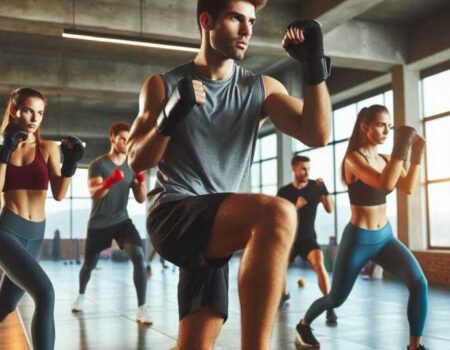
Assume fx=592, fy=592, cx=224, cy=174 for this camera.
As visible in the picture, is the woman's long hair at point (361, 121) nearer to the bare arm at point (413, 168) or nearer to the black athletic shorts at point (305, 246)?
the bare arm at point (413, 168)

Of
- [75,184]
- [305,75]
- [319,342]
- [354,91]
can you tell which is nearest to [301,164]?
[319,342]

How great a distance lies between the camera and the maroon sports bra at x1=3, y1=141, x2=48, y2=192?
10.2 feet

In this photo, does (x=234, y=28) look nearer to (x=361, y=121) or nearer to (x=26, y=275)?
(x=26, y=275)

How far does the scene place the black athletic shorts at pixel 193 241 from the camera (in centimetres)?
171

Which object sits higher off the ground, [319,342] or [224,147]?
[224,147]

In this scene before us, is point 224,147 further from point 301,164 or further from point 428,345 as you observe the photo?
point 301,164

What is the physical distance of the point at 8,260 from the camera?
2777 mm

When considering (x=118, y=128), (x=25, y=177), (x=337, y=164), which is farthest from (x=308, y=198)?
(x=337, y=164)

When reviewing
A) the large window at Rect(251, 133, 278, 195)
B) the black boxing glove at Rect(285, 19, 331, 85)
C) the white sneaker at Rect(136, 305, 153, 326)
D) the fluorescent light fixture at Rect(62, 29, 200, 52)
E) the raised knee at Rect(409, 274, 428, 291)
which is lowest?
the white sneaker at Rect(136, 305, 153, 326)

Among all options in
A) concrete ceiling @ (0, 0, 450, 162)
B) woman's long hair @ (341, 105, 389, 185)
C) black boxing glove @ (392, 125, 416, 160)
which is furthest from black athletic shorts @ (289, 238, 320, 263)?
concrete ceiling @ (0, 0, 450, 162)

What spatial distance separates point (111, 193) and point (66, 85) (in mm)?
6404

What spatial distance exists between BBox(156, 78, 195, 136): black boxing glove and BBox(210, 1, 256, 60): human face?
27 cm

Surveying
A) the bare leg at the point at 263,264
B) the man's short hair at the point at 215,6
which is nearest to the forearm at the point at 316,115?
the man's short hair at the point at 215,6

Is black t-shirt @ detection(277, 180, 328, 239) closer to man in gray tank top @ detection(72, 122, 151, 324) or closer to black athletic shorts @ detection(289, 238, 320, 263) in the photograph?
black athletic shorts @ detection(289, 238, 320, 263)
